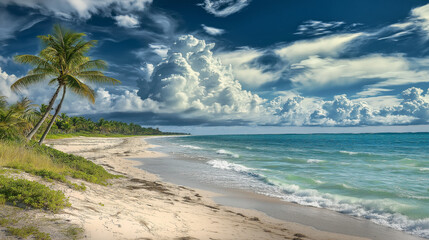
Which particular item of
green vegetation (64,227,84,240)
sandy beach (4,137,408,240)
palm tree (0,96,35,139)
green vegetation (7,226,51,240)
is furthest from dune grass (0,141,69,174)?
palm tree (0,96,35,139)

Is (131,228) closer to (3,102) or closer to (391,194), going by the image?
(391,194)

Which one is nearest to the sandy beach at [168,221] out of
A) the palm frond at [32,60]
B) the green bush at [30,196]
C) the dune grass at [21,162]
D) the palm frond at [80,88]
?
the green bush at [30,196]

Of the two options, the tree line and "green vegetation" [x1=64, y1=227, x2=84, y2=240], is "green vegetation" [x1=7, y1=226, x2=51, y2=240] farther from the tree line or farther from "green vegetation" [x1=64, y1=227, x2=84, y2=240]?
the tree line

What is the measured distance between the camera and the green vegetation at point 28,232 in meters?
4.22

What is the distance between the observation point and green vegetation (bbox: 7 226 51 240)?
166 inches

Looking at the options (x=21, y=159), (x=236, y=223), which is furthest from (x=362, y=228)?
(x=21, y=159)

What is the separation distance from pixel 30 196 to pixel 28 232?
138cm

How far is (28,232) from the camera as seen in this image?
4.36m

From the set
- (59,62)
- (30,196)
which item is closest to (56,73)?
(59,62)

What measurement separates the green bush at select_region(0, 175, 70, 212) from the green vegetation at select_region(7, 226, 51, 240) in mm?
919

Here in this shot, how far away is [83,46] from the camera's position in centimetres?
1731

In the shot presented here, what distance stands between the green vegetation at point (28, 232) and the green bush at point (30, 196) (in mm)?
919

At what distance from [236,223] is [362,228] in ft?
15.9

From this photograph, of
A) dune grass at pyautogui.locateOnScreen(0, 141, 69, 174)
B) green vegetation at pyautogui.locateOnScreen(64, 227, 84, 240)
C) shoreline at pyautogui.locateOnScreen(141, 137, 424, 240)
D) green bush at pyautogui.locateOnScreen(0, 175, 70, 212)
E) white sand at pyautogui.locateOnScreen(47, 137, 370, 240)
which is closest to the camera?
green vegetation at pyautogui.locateOnScreen(64, 227, 84, 240)
